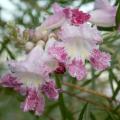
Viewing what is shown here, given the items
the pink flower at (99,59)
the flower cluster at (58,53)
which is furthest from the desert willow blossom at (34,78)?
the pink flower at (99,59)

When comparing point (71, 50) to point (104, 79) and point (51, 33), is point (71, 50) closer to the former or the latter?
point (51, 33)

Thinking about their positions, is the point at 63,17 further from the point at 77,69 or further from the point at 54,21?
the point at 77,69

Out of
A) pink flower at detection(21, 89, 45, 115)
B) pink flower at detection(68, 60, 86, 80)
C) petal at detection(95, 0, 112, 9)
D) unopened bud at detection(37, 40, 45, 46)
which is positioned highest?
petal at detection(95, 0, 112, 9)

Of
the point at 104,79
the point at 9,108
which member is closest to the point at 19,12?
the point at 9,108

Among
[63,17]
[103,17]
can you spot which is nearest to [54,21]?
[63,17]

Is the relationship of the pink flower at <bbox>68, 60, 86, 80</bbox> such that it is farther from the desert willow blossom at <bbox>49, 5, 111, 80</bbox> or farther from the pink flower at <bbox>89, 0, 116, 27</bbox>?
the pink flower at <bbox>89, 0, 116, 27</bbox>

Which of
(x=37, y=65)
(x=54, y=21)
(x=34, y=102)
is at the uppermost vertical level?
(x=54, y=21)

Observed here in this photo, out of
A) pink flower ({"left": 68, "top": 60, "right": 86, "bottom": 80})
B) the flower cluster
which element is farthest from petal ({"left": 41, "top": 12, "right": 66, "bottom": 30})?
pink flower ({"left": 68, "top": 60, "right": 86, "bottom": 80})
